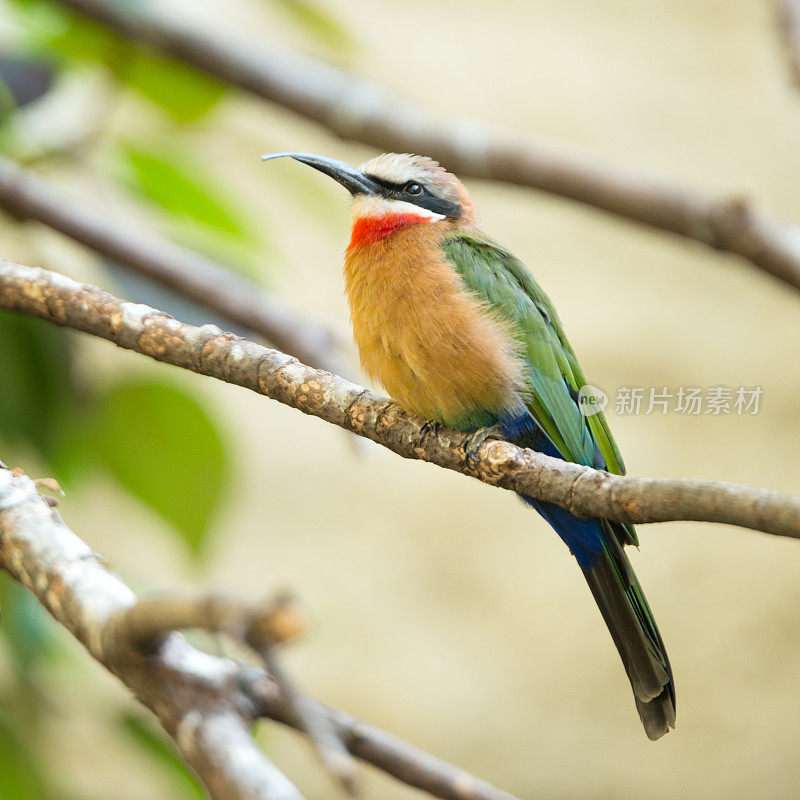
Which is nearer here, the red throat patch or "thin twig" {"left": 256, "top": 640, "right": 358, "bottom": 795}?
"thin twig" {"left": 256, "top": 640, "right": 358, "bottom": 795}

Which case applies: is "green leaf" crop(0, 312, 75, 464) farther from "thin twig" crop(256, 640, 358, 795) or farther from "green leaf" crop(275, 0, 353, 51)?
"thin twig" crop(256, 640, 358, 795)

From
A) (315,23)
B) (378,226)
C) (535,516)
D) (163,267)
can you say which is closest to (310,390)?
(378,226)

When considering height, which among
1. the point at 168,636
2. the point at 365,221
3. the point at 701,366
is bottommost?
the point at 168,636

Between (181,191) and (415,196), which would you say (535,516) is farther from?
(415,196)

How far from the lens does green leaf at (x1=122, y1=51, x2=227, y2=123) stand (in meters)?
2.16

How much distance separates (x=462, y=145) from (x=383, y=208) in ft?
1.73

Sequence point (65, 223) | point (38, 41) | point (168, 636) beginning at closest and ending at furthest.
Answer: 1. point (168, 636)
2. point (65, 223)
3. point (38, 41)

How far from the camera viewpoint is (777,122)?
476 centimetres

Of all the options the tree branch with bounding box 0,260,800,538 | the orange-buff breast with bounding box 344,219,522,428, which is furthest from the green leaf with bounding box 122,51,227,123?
the tree branch with bounding box 0,260,800,538

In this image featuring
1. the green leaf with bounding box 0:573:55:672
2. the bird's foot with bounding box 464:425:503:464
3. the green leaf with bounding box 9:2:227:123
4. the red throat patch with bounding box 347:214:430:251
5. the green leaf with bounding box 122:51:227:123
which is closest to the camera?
the bird's foot with bounding box 464:425:503:464

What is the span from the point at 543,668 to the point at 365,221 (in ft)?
10.7

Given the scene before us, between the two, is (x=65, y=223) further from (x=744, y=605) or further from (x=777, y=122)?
(x=777, y=122)

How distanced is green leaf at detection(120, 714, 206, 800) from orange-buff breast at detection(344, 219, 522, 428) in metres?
0.81

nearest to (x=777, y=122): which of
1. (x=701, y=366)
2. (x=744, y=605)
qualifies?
(x=701, y=366)
